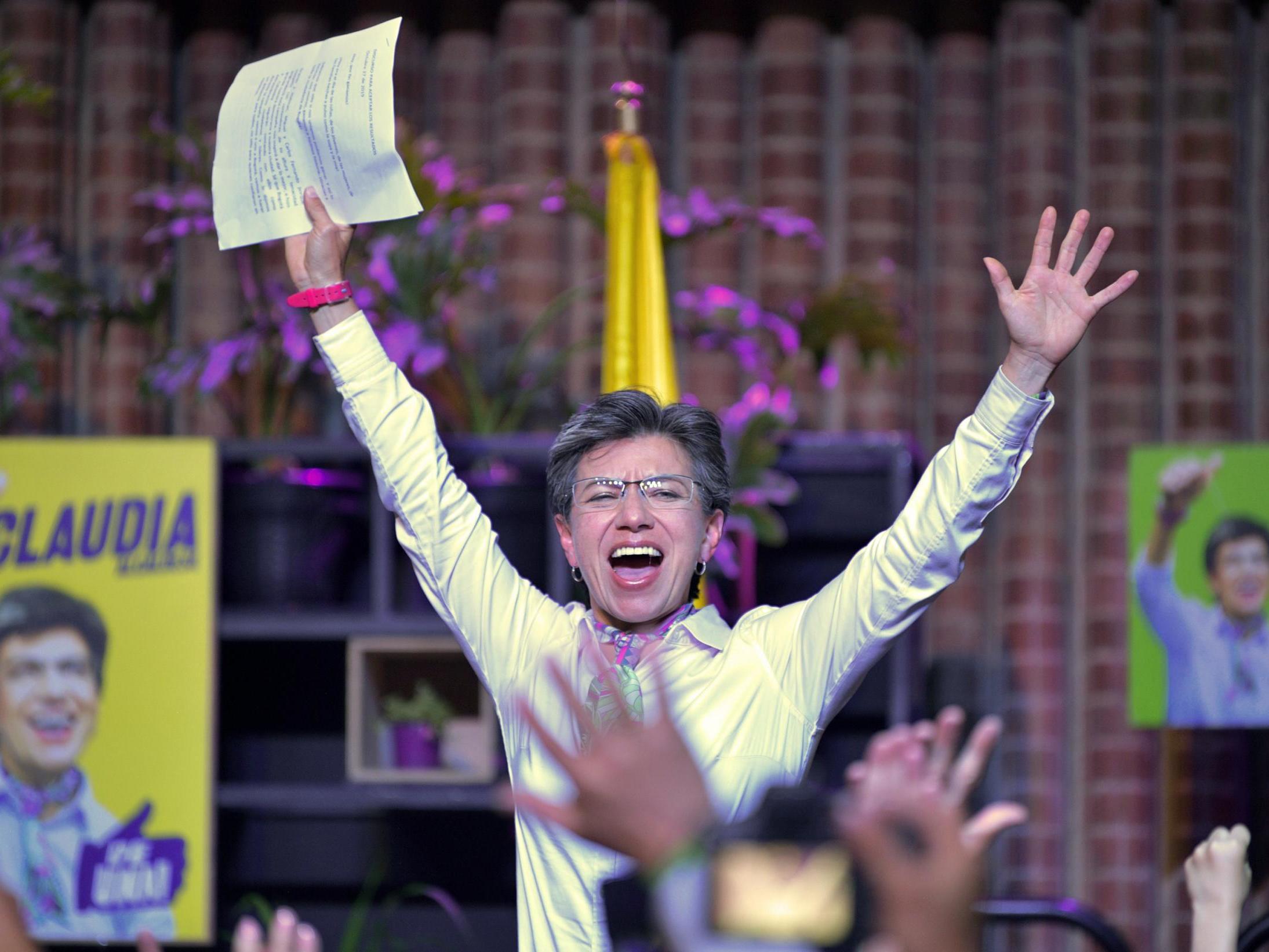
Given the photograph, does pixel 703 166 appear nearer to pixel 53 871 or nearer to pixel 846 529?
pixel 846 529

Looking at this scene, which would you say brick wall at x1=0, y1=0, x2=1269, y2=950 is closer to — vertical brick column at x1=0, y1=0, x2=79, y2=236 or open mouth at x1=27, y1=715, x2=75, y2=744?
vertical brick column at x1=0, y1=0, x2=79, y2=236

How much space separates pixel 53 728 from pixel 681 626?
5.20ft

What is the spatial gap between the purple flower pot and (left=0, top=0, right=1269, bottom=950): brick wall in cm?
91

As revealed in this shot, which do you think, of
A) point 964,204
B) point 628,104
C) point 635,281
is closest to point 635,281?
point 635,281

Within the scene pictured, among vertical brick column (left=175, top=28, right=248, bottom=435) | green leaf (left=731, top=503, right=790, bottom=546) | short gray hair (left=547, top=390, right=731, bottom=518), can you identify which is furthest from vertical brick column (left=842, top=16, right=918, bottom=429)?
short gray hair (left=547, top=390, right=731, bottom=518)

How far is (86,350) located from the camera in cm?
367

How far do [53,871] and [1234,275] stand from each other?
272 centimetres

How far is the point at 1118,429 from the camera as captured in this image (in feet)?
11.6

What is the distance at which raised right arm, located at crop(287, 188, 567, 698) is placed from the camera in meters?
1.72

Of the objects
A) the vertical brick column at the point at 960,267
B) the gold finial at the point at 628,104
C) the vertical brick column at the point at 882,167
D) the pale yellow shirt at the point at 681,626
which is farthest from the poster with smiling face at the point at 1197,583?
the pale yellow shirt at the point at 681,626

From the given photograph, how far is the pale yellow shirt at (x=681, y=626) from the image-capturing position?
1.55 m

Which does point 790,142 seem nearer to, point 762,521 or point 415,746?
point 762,521

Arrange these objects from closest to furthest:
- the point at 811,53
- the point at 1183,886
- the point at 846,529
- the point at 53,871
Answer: the point at 53,871, the point at 846,529, the point at 1183,886, the point at 811,53

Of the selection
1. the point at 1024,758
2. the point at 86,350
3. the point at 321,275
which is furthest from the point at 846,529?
the point at 86,350
